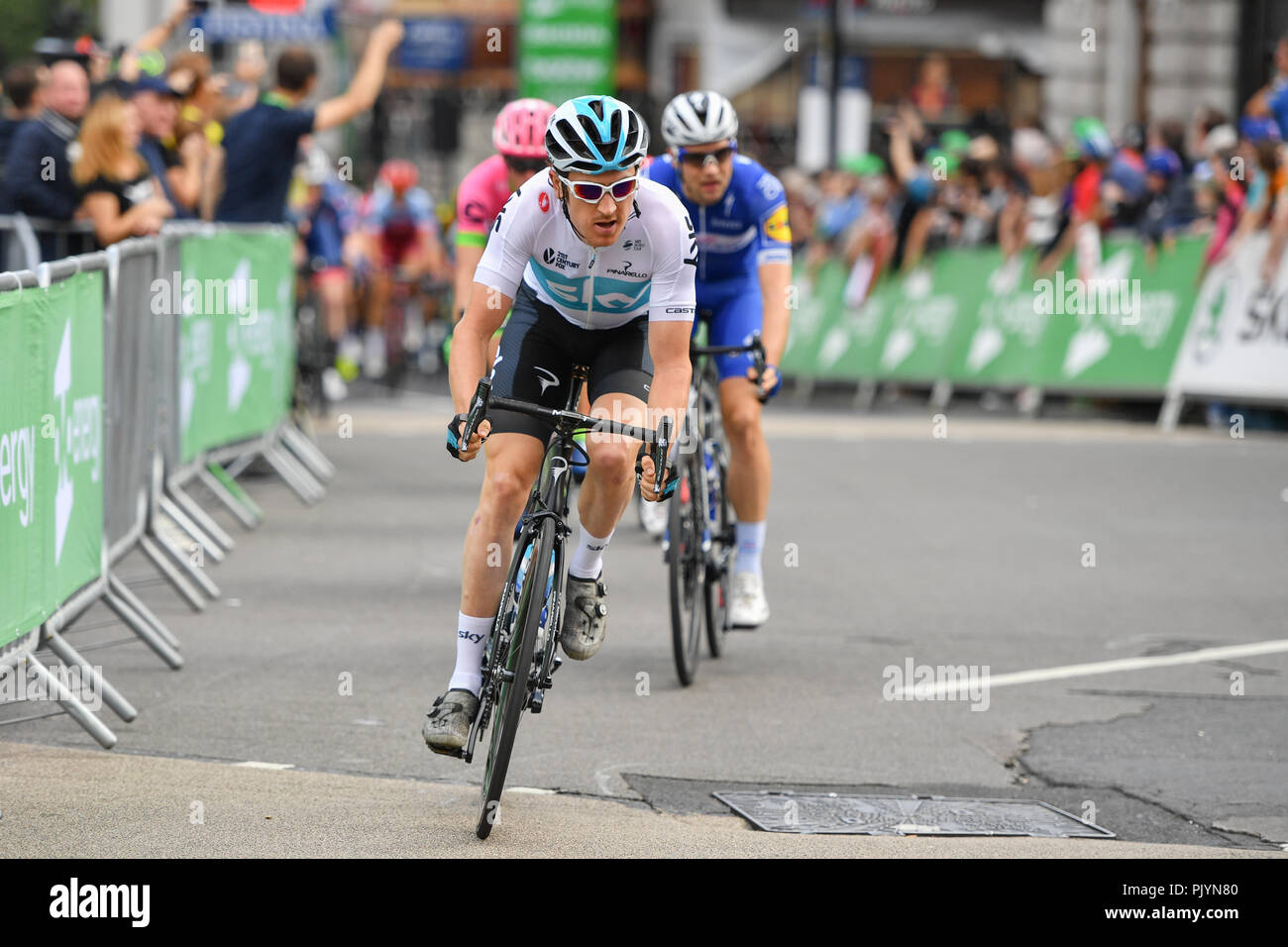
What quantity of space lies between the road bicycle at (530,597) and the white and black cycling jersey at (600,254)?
465mm

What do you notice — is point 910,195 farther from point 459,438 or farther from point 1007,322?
point 459,438

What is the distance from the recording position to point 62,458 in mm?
6867

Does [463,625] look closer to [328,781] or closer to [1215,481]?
[328,781]

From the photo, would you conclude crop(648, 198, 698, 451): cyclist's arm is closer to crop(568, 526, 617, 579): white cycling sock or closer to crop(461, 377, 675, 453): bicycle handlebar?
crop(461, 377, 675, 453): bicycle handlebar

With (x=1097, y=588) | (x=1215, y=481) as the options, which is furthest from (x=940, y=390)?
(x=1097, y=588)

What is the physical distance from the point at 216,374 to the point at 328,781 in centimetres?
507

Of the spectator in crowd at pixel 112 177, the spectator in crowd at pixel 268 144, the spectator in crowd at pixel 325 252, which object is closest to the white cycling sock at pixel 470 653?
the spectator in crowd at pixel 112 177

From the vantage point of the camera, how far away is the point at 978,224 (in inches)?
835

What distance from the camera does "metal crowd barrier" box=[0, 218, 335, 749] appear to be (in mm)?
6492

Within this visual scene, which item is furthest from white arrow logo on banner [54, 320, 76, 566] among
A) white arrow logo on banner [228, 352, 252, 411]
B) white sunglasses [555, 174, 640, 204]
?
white arrow logo on banner [228, 352, 252, 411]

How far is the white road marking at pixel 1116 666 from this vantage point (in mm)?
8195

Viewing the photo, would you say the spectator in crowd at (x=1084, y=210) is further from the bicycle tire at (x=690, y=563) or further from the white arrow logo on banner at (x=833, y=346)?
the bicycle tire at (x=690, y=563)

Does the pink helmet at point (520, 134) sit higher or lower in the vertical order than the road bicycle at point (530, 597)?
higher
